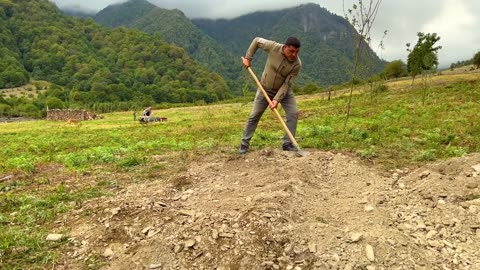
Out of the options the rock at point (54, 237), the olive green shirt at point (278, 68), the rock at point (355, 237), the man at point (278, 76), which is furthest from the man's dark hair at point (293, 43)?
the rock at point (54, 237)

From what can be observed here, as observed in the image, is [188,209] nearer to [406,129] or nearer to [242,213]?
[242,213]

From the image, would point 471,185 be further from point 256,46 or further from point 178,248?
point 256,46

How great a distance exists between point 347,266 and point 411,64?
31699mm

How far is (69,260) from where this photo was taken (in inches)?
167

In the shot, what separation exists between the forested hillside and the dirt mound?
111m

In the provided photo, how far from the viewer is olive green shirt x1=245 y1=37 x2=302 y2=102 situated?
7.59 meters

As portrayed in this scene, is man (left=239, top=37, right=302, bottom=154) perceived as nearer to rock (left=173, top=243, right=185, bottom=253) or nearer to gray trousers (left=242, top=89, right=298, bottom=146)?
gray trousers (left=242, top=89, right=298, bottom=146)

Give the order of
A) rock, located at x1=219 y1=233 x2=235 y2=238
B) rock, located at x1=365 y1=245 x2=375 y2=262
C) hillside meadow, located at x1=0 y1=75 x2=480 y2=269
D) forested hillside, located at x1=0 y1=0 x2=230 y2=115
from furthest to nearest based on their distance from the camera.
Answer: forested hillside, located at x1=0 y1=0 x2=230 y2=115, hillside meadow, located at x1=0 y1=75 x2=480 y2=269, rock, located at x1=219 y1=233 x2=235 y2=238, rock, located at x1=365 y1=245 x2=375 y2=262

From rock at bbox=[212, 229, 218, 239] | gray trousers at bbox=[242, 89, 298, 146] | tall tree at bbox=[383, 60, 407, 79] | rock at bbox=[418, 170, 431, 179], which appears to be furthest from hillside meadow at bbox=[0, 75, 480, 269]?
tall tree at bbox=[383, 60, 407, 79]

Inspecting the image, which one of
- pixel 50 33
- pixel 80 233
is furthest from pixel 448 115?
pixel 50 33

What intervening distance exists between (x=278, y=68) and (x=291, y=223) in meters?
3.83

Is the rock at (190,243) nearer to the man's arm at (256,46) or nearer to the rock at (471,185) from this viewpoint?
the rock at (471,185)

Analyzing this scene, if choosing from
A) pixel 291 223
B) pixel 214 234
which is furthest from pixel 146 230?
pixel 291 223

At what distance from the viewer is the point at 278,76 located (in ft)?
25.6
